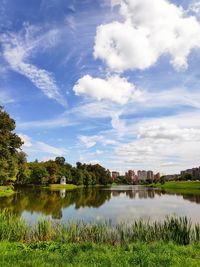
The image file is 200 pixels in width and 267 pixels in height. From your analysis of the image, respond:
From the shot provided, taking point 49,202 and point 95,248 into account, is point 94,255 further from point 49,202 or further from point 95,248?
point 49,202

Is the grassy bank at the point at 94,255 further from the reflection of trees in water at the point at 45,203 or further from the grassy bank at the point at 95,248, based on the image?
the reflection of trees in water at the point at 45,203

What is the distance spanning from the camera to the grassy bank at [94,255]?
10.4m

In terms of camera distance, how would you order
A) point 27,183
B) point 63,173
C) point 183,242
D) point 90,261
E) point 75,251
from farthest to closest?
1. point 63,173
2. point 27,183
3. point 183,242
4. point 75,251
5. point 90,261

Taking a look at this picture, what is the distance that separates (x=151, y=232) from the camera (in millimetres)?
16125

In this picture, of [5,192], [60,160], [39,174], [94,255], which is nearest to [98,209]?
[94,255]

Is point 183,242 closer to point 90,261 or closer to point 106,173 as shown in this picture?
point 90,261

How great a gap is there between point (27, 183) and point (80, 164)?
60.3 metres

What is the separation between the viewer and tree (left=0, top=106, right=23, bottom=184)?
52.4 meters

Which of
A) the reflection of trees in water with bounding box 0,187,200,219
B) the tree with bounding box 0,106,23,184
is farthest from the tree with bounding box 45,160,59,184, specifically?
the tree with bounding box 0,106,23,184

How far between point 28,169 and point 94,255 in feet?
225

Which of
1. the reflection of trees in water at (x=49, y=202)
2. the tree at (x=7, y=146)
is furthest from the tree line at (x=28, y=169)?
the reflection of trees in water at (x=49, y=202)

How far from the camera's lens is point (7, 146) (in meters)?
54.9

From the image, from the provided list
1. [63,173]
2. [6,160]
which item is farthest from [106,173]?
[6,160]

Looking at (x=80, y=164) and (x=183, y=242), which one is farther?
(x=80, y=164)
